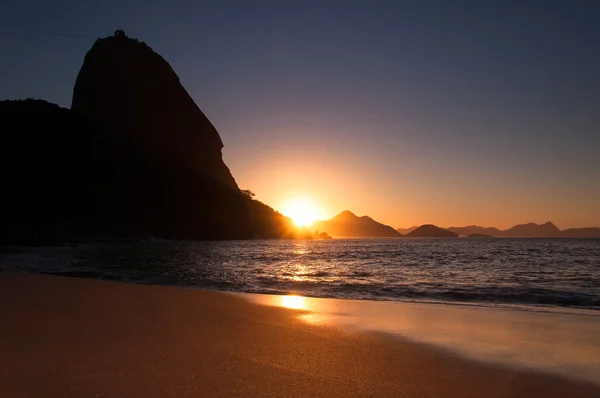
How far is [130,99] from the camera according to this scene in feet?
612

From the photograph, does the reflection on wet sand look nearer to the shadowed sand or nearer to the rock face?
the shadowed sand

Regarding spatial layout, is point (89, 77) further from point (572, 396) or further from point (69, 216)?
point (572, 396)

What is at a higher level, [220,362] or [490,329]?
[220,362]

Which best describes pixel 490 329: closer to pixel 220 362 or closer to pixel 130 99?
pixel 220 362

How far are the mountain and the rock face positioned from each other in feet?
1.40

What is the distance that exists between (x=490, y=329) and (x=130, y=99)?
198761 mm

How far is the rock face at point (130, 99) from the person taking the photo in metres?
183

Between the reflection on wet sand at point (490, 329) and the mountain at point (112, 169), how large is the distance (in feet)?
250

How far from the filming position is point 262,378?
5062mm

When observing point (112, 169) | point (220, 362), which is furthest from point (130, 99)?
point (220, 362)

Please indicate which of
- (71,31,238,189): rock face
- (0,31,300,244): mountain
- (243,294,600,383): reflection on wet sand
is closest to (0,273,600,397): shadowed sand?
(243,294,600,383): reflection on wet sand

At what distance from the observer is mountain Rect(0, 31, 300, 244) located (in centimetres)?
12219

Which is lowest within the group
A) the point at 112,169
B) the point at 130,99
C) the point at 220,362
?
the point at 220,362

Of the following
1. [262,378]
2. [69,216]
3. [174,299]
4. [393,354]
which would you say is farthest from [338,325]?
[69,216]
